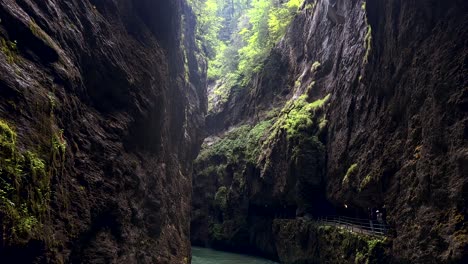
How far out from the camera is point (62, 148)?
9.38 metres

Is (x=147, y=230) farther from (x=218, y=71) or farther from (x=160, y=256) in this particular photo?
(x=218, y=71)

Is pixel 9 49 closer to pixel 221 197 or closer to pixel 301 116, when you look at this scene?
pixel 301 116

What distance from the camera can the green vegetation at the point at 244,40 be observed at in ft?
147

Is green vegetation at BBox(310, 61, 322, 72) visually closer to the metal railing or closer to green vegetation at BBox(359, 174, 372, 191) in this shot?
the metal railing

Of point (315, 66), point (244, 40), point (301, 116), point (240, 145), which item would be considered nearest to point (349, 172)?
point (301, 116)

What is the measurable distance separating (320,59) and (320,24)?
10.9ft

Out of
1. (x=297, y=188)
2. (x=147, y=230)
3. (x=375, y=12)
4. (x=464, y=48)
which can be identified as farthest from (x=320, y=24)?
(x=147, y=230)

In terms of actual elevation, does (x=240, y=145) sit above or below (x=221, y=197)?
above

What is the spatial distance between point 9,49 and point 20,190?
327cm

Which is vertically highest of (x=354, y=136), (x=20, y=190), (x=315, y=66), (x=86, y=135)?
(x=315, y=66)

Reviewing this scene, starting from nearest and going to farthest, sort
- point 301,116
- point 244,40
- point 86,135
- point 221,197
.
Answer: point 86,135 → point 301,116 → point 221,197 → point 244,40

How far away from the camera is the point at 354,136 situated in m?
22.3

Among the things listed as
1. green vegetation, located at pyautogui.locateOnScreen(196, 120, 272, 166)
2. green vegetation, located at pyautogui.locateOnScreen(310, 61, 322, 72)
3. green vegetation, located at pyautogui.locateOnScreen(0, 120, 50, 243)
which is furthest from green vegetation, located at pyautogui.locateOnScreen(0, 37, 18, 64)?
green vegetation, located at pyautogui.locateOnScreen(196, 120, 272, 166)

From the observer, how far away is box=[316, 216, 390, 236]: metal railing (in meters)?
18.1
